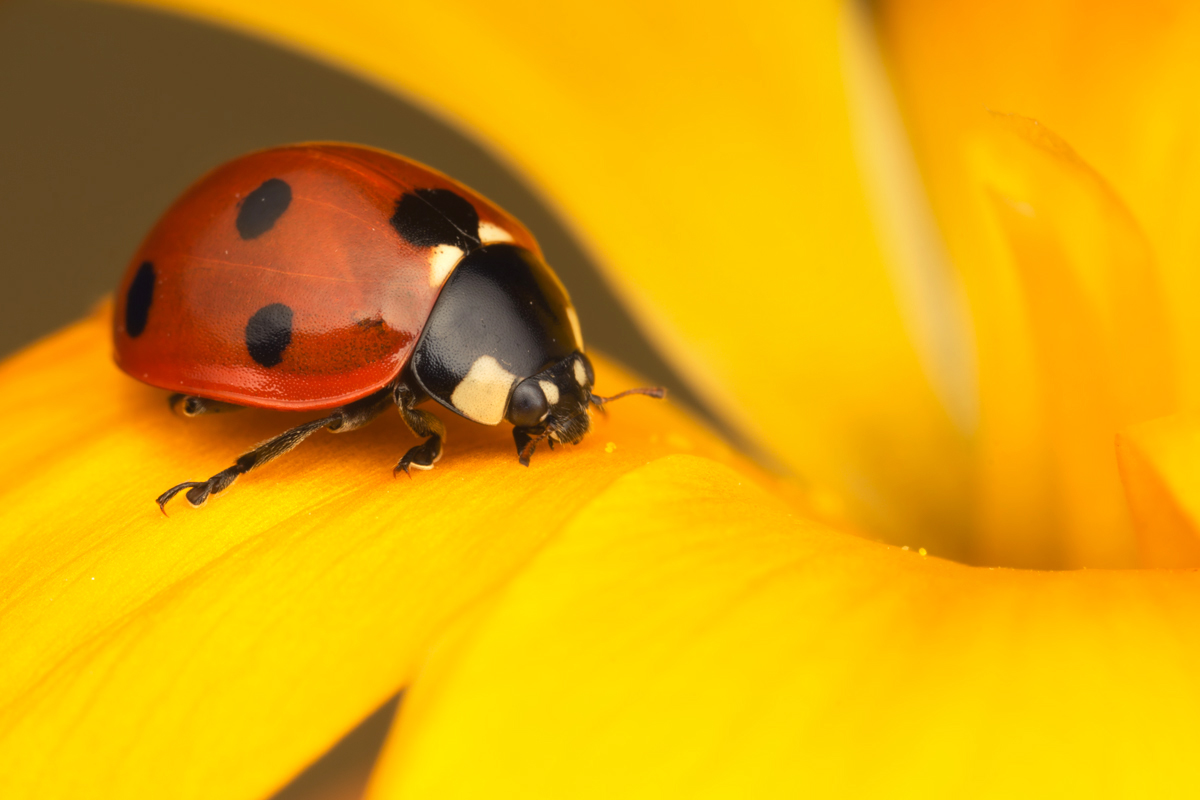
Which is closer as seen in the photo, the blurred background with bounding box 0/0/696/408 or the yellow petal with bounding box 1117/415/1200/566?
the yellow petal with bounding box 1117/415/1200/566

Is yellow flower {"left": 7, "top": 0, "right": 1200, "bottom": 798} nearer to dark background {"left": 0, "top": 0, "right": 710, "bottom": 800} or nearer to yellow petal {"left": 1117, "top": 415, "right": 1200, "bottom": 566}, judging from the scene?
yellow petal {"left": 1117, "top": 415, "right": 1200, "bottom": 566}

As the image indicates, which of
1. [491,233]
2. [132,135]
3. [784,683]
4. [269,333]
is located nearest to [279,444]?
[269,333]

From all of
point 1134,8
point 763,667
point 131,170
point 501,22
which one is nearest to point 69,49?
point 131,170

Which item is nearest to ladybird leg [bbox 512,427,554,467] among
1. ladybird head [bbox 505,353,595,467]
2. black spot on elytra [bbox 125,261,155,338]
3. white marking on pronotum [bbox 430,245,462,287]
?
ladybird head [bbox 505,353,595,467]

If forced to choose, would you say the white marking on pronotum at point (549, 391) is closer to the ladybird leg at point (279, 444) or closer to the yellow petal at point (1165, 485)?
the ladybird leg at point (279, 444)

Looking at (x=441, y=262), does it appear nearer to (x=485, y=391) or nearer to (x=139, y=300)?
(x=485, y=391)

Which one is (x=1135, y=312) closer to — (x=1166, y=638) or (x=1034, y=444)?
(x=1034, y=444)
